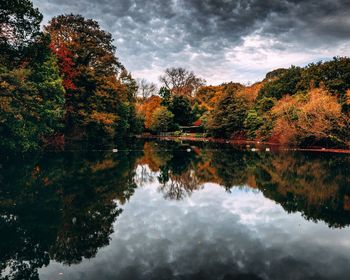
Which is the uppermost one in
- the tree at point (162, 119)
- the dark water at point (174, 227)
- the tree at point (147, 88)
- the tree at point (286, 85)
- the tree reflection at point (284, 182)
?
the tree at point (147, 88)

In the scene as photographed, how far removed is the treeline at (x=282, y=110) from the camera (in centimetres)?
2836

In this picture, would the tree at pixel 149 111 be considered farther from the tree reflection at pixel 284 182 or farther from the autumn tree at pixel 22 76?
the tree reflection at pixel 284 182

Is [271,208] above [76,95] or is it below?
below

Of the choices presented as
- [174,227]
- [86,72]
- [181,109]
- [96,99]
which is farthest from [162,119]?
[174,227]

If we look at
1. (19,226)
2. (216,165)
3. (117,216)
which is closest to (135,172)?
(216,165)

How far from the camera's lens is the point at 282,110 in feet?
112

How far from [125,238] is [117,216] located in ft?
5.39

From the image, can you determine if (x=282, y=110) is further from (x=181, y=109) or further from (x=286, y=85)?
(x=181, y=109)

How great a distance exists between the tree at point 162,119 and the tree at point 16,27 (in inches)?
1447

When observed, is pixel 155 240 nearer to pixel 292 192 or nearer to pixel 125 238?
pixel 125 238

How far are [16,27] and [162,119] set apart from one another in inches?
1528

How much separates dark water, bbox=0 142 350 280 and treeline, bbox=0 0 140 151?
275 inches

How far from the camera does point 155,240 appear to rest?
21.0 ft

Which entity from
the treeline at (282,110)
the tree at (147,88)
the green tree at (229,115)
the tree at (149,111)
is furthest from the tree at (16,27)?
the tree at (147,88)
